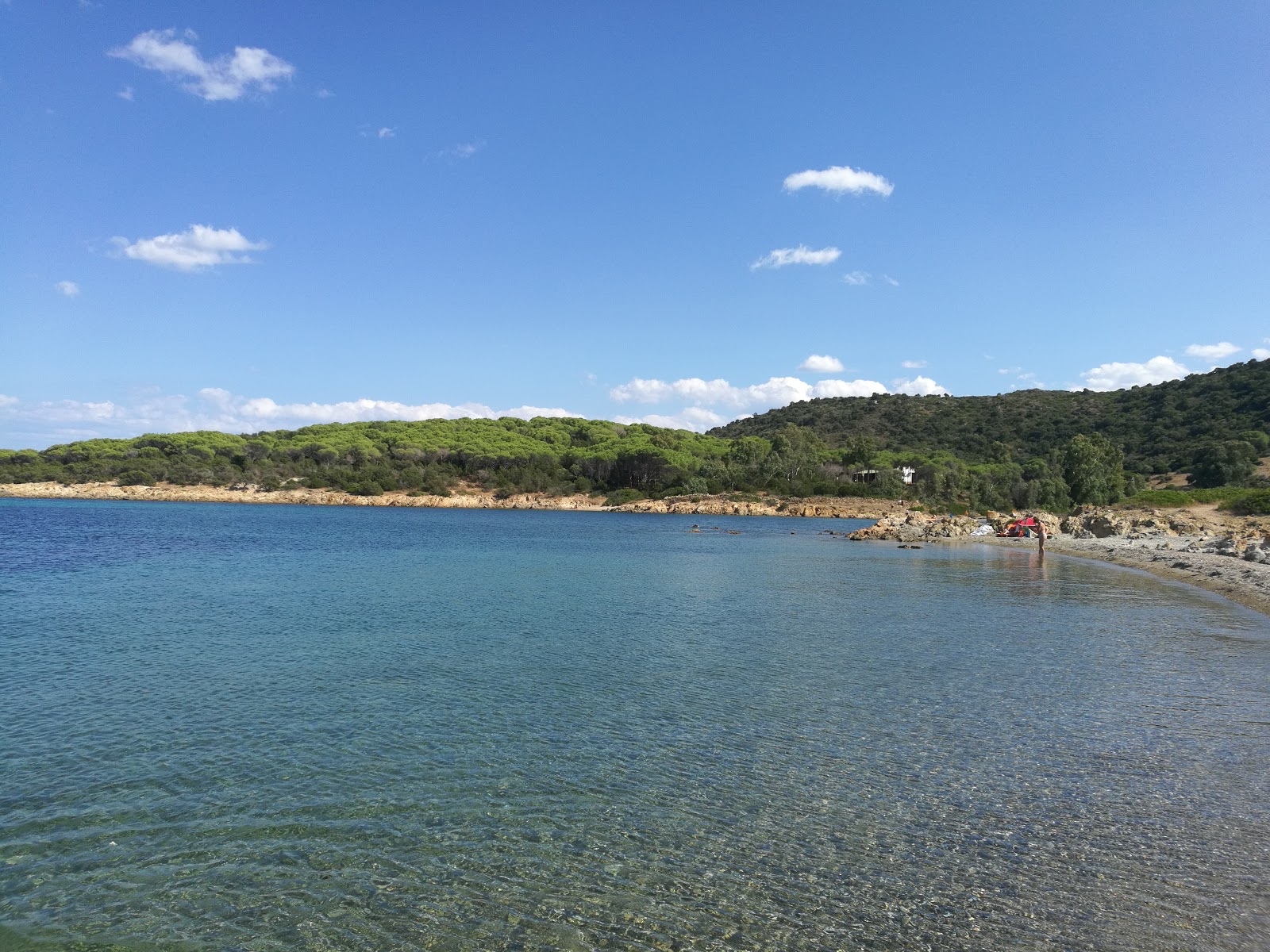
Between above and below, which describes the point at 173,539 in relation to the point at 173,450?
below

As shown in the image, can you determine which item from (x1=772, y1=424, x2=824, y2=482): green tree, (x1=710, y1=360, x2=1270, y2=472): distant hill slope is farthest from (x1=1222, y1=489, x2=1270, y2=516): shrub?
(x1=772, y1=424, x2=824, y2=482): green tree

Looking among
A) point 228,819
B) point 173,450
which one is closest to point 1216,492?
point 228,819

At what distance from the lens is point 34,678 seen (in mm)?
12398

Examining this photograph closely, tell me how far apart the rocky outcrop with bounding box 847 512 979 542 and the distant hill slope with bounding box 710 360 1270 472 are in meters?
37.4

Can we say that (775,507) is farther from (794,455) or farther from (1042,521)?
(1042,521)

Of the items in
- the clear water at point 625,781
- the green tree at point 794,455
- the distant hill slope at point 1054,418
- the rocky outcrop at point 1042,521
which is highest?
the distant hill slope at point 1054,418

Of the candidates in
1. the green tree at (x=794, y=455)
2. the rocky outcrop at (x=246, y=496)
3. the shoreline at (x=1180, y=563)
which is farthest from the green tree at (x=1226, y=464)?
the rocky outcrop at (x=246, y=496)

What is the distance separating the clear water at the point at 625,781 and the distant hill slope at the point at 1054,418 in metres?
86.0

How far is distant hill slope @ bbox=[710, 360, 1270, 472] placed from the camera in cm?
8994

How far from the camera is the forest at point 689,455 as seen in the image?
93.1 m

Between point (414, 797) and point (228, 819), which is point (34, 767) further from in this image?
point (414, 797)

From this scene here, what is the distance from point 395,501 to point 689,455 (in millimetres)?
44033

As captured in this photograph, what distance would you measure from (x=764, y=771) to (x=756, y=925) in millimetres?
A: 3284

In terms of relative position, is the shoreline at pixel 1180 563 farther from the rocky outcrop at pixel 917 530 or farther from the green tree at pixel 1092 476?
the green tree at pixel 1092 476
